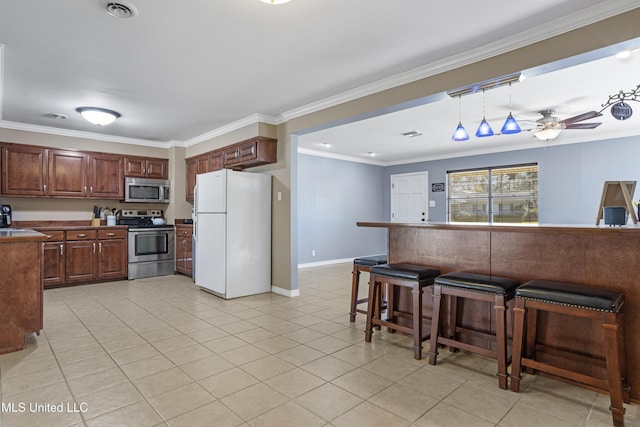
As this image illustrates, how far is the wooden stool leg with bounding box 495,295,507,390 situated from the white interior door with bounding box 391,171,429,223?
20.0 feet

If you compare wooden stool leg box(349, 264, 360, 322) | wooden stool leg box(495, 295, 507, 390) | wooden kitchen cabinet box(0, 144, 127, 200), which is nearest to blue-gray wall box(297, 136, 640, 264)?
wooden kitchen cabinet box(0, 144, 127, 200)

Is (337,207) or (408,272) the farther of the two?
(337,207)

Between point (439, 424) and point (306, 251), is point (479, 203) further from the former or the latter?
point (439, 424)

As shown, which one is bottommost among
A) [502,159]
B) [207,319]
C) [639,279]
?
[207,319]

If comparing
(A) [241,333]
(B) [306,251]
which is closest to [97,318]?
(A) [241,333]

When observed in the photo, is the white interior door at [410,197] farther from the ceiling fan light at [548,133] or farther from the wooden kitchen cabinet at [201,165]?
the wooden kitchen cabinet at [201,165]

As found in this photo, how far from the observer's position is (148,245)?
5.92 meters

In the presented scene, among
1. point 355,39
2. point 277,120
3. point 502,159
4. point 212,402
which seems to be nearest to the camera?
point 212,402

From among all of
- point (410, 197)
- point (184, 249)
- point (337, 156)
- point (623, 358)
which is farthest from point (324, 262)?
point (623, 358)

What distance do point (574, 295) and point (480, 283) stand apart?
20.4 inches

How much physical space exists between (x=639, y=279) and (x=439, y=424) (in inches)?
58.0

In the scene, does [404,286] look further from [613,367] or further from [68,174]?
[68,174]

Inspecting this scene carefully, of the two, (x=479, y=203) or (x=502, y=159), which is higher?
(x=502, y=159)

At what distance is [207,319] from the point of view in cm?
363
